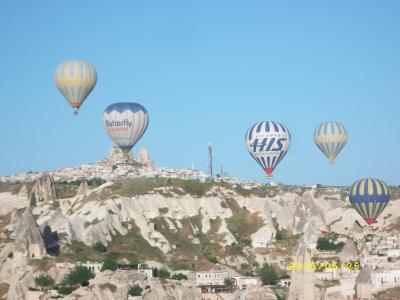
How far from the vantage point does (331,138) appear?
137 metres

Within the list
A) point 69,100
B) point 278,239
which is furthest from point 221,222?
point 69,100

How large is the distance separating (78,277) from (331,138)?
143ft

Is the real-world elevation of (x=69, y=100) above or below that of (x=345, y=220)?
above

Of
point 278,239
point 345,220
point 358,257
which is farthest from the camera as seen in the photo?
point 345,220

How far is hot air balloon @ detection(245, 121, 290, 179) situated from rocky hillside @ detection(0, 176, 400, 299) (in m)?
10.4

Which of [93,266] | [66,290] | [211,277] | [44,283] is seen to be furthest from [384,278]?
[44,283]

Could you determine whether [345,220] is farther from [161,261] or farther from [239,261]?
[161,261]

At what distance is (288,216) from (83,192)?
1077 inches

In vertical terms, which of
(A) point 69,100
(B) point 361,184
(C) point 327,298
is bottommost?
(C) point 327,298

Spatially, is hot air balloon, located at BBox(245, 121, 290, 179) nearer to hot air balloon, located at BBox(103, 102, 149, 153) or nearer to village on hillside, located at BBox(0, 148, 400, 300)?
village on hillside, located at BBox(0, 148, 400, 300)

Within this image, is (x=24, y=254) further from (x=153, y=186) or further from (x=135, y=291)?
(x=153, y=186)

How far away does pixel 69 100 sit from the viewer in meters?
120

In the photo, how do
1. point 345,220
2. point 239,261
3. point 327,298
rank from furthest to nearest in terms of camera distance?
1. point 345,220
2. point 239,261
3. point 327,298

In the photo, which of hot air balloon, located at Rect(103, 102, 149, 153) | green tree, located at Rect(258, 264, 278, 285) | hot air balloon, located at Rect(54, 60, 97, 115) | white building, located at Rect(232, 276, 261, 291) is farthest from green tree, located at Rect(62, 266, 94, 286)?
hot air balloon, located at Rect(103, 102, 149, 153)
